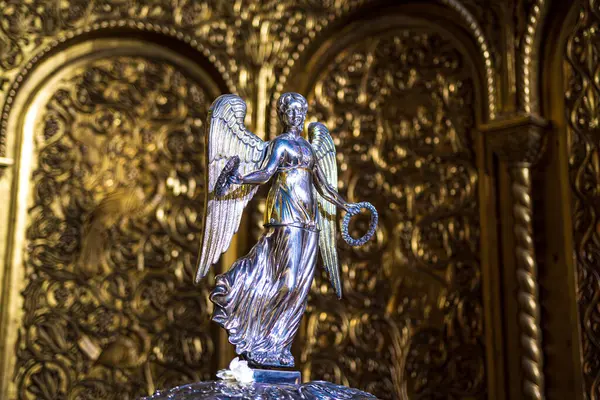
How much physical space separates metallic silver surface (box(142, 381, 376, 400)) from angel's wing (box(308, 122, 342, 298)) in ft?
1.76

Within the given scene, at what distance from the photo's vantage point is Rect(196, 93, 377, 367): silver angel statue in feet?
9.71

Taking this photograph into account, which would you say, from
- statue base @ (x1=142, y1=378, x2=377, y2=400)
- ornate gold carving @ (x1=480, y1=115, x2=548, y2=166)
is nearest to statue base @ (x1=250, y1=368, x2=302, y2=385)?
statue base @ (x1=142, y1=378, x2=377, y2=400)

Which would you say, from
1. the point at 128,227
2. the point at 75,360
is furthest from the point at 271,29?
the point at 75,360

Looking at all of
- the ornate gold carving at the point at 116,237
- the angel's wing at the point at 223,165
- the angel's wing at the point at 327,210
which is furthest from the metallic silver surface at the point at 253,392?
the ornate gold carving at the point at 116,237

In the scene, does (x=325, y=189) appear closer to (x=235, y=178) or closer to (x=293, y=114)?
(x=293, y=114)

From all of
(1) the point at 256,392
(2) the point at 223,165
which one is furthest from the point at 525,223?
(1) the point at 256,392

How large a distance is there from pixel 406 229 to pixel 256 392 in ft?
5.57

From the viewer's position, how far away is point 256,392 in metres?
2.71

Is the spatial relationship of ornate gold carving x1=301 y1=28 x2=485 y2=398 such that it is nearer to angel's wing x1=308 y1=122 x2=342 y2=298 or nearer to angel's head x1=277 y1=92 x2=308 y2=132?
angel's wing x1=308 y1=122 x2=342 y2=298

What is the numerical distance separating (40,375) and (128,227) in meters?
0.87

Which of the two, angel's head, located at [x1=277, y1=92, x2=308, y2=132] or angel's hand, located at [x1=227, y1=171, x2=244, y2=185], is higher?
angel's head, located at [x1=277, y1=92, x2=308, y2=132]

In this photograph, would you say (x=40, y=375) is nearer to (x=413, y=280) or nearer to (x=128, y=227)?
(x=128, y=227)

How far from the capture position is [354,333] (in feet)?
13.7

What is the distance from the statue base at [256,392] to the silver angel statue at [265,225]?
14 cm
